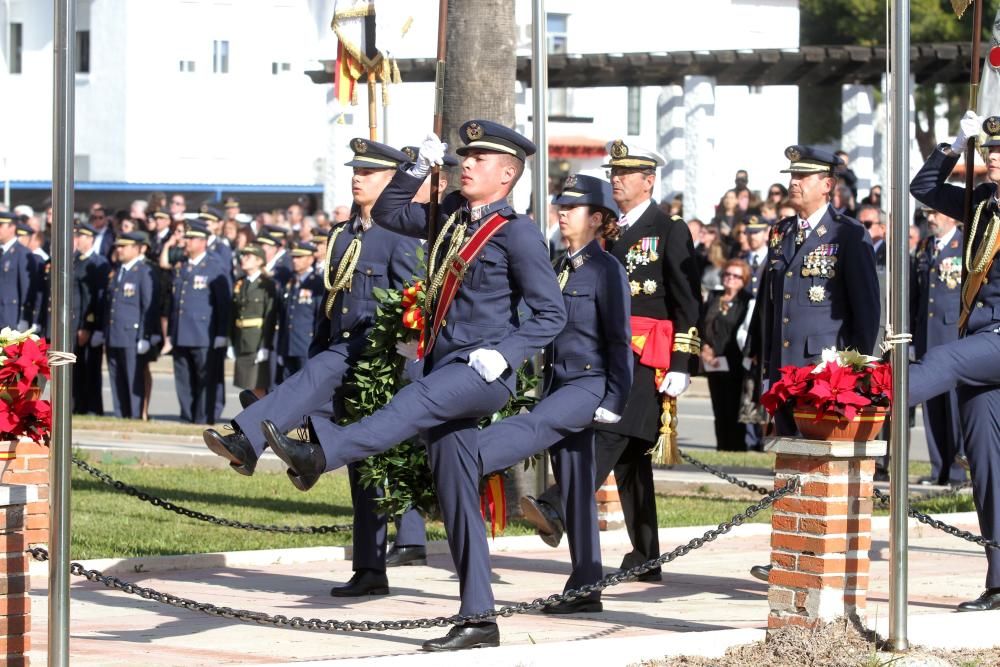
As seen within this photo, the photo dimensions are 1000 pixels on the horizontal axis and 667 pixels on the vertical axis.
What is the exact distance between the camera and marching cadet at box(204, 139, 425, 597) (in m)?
9.34

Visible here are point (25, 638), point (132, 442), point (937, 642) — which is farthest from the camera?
point (132, 442)

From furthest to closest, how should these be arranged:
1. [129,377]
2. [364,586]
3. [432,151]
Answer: [129,377], [364,586], [432,151]

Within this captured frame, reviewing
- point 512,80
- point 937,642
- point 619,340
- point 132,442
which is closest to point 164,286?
point 132,442

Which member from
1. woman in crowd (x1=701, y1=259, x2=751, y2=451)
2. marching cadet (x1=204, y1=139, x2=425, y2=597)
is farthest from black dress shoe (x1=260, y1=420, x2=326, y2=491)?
→ woman in crowd (x1=701, y1=259, x2=751, y2=451)

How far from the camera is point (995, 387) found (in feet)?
29.7

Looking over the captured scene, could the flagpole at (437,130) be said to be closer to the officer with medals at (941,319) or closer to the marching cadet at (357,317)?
the marching cadet at (357,317)

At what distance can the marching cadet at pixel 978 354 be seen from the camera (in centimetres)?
884

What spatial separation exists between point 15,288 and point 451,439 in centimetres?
1539

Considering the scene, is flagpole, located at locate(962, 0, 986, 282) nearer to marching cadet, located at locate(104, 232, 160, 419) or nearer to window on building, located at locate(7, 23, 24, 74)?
marching cadet, located at locate(104, 232, 160, 419)

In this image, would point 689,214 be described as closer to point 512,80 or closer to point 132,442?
point 132,442

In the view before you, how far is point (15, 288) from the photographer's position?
2242 centimetres

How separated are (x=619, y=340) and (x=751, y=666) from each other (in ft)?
6.45

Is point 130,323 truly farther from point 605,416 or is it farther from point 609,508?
point 605,416

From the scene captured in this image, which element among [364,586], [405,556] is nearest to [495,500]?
[364,586]
